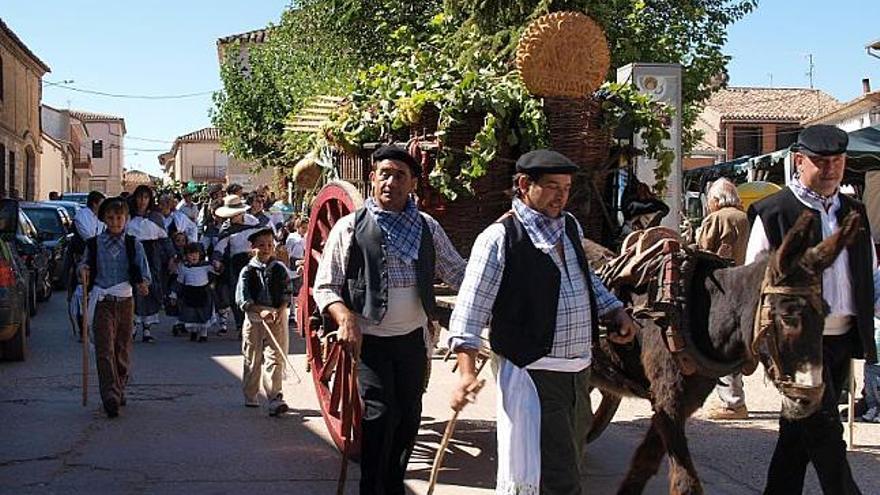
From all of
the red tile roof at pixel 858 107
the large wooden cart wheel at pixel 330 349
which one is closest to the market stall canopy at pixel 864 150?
the large wooden cart wheel at pixel 330 349

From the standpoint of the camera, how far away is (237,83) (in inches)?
1223

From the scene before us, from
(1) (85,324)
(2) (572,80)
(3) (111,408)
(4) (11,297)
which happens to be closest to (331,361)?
(2) (572,80)

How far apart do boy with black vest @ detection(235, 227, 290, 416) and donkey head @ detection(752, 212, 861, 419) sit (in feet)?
16.3

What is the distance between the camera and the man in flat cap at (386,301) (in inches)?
207

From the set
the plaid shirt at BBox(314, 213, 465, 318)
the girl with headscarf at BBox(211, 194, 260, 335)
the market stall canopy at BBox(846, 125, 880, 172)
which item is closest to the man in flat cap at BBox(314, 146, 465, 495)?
the plaid shirt at BBox(314, 213, 465, 318)

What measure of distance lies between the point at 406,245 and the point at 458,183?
1427mm

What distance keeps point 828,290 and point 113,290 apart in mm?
5694

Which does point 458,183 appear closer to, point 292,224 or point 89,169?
point 292,224

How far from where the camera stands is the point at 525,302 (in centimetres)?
428

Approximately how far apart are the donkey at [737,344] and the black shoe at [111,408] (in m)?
4.30

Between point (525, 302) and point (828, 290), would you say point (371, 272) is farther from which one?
point (828, 290)

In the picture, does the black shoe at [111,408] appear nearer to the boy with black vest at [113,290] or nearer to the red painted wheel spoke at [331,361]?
the boy with black vest at [113,290]

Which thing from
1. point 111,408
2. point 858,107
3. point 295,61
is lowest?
point 111,408

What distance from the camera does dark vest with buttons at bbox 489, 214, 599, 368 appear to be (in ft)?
14.0
